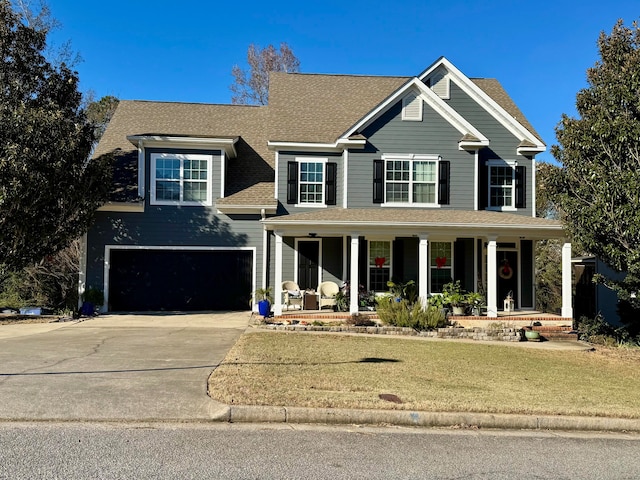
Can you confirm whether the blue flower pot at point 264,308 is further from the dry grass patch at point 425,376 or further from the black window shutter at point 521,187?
the black window shutter at point 521,187

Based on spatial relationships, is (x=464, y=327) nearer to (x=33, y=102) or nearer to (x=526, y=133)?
(x=526, y=133)

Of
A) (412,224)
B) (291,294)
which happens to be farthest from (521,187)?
(291,294)

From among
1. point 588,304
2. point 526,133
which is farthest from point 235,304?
point 588,304

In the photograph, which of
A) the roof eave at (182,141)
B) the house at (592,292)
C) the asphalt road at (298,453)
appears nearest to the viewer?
the asphalt road at (298,453)

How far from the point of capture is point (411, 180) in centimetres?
1827

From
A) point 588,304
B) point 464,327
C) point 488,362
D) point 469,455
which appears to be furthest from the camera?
point 588,304

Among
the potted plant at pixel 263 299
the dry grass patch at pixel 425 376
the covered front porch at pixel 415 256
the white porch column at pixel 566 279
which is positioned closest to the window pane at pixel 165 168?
the covered front porch at pixel 415 256

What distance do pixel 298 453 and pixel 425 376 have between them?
4050mm

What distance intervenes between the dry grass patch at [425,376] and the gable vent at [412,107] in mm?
8178

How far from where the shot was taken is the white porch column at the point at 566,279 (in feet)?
53.2

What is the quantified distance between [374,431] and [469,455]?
3.88 feet

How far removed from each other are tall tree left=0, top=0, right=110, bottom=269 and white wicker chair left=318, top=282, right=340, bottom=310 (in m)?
7.40

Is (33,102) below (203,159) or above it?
above

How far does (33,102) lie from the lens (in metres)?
16.4
